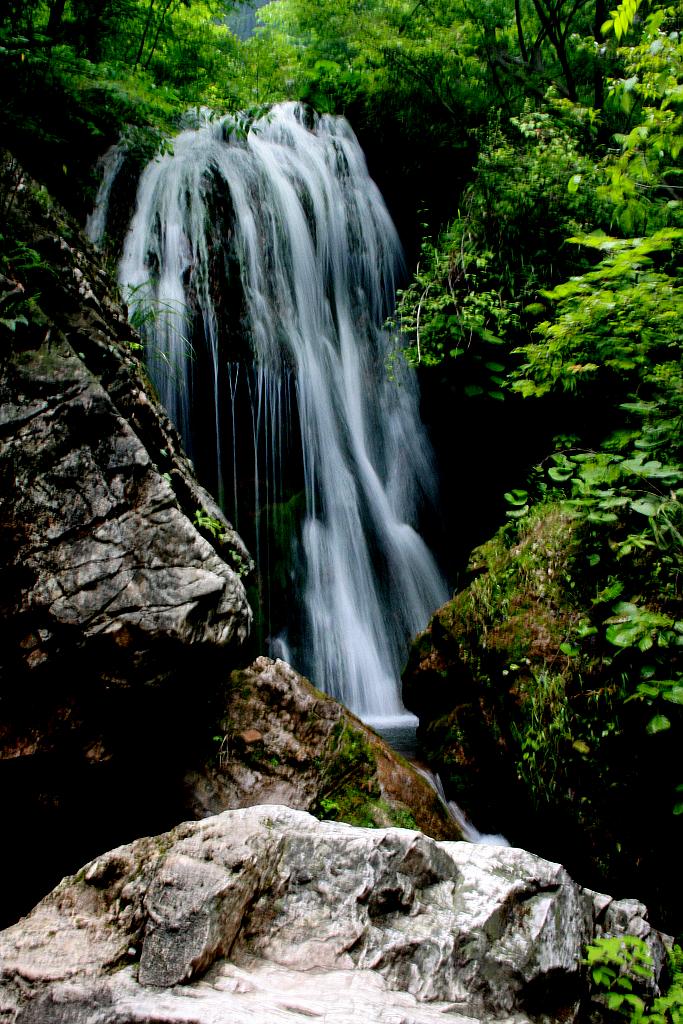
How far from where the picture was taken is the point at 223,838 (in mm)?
1996

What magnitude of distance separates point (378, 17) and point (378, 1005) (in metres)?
11.6

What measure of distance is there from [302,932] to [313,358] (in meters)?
6.17

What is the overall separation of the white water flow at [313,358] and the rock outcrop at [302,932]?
333 centimetres

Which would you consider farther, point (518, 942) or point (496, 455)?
point (496, 455)

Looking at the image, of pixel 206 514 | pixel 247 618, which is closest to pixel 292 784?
pixel 247 618

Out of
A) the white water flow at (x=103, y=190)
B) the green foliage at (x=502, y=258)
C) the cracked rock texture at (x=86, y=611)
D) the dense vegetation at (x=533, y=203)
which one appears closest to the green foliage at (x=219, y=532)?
the cracked rock texture at (x=86, y=611)

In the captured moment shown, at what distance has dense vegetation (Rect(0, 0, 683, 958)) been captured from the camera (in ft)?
10.7

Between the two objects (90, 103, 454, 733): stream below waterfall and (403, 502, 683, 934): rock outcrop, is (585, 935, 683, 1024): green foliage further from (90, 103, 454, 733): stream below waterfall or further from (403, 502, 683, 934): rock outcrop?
(90, 103, 454, 733): stream below waterfall

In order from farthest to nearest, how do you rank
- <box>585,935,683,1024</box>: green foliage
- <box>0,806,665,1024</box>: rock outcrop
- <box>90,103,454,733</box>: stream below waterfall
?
<box>90,103,454,733</box>: stream below waterfall, <box>585,935,683,1024</box>: green foliage, <box>0,806,665,1024</box>: rock outcrop

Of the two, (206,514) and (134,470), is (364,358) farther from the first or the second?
(134,470)

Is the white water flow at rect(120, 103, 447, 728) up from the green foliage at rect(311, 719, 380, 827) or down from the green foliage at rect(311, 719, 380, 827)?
up

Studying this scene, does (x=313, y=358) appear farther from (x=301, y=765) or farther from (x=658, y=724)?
(x=658, y=724)

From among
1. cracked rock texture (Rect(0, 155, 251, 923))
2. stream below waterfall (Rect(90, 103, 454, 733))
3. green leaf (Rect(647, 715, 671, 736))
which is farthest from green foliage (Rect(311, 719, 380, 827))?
stream below waterfall (Rect(90, 103, 454, 733))

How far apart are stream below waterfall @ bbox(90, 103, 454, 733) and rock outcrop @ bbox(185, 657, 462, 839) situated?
5.71 feet
